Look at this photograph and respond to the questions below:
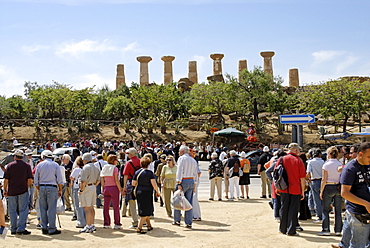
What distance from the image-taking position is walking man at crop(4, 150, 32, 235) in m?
9.03

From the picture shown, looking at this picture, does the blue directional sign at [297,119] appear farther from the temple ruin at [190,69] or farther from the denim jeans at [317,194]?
the temple ruin at [190,69]

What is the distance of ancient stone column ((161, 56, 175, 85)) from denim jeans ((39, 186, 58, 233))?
5146 cm

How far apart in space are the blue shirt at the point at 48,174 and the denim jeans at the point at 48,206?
0.44 ft

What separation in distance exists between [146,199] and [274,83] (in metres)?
34.2

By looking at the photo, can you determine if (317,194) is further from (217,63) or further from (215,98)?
(217,63)

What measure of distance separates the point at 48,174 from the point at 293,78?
5384 centimetres

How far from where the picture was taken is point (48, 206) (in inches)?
358

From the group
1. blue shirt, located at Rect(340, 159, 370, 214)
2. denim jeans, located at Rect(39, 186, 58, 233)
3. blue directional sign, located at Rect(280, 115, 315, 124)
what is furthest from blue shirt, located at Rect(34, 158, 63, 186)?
blue directional sign, located at Rect(280, 115, 315, 124)

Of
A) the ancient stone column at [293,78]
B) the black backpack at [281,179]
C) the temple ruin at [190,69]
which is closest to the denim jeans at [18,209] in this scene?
the black backpack at [281,179]

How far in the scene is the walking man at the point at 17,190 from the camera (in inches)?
356

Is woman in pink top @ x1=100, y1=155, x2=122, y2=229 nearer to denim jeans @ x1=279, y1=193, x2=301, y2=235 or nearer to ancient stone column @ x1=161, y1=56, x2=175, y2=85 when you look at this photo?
denim jeans @ x1=279, y1=193, x2=301, y2=235

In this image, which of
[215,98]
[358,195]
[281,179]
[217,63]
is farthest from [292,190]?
[217,63]

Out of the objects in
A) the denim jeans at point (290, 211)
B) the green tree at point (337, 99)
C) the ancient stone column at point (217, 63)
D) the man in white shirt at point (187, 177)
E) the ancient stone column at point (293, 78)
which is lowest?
the denim jeans at point (290, 211)

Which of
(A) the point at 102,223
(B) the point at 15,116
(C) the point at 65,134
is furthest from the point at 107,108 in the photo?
(A) the point at 102,223
